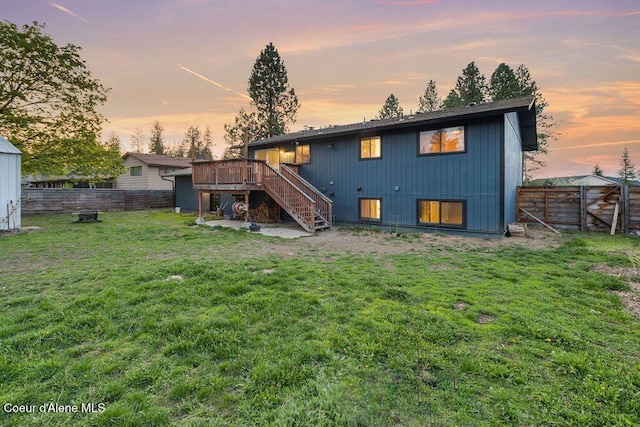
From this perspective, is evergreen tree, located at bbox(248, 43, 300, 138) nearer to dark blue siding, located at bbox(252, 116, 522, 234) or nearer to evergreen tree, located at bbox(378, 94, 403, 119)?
evergreen tree, located at bbox(378, 94, 403, 119)

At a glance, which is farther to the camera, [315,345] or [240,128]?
[240,128]

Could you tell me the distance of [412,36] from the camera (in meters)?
13.5

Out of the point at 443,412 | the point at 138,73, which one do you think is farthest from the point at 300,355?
the point at 138,73

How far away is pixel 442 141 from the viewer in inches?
427

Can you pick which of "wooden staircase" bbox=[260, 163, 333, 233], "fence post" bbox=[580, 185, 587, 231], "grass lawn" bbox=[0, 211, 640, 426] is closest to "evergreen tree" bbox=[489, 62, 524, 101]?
"fence post" bbox=[580, 185, 587, 231]

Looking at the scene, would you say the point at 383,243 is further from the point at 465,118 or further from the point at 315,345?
the point at 315,345

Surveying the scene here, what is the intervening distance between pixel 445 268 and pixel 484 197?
17.3 feet

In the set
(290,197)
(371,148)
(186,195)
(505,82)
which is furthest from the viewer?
(505,82)

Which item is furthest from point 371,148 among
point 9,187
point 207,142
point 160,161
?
point 207,142

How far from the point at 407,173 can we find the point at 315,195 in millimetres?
4074

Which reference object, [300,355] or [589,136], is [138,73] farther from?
[589,136]

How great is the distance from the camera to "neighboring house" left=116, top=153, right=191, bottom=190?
26953mm

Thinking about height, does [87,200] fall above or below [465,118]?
below

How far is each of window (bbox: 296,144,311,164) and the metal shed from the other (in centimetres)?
1101
